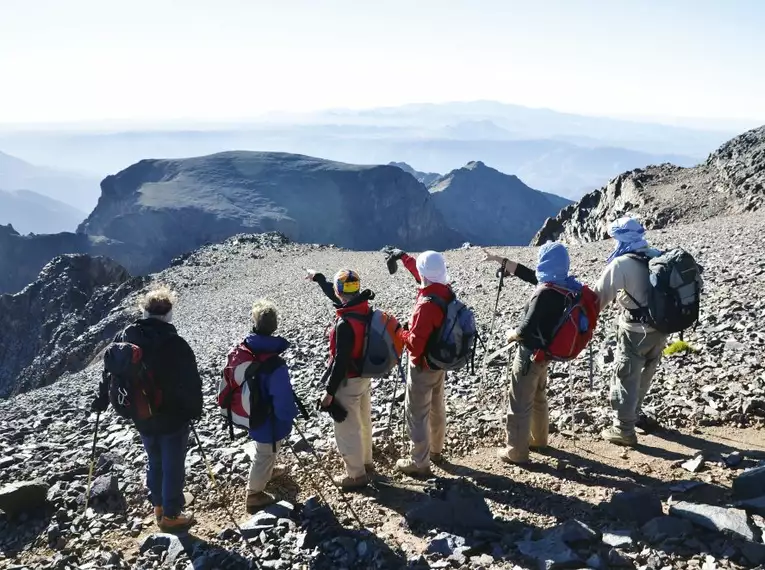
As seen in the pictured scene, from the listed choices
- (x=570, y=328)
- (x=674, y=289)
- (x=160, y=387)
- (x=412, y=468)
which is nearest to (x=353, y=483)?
(x=412, y=468)

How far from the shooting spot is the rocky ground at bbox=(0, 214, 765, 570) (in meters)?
5.88

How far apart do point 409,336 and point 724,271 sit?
47.1 feet

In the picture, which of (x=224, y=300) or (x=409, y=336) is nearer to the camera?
(x=409, y=336)

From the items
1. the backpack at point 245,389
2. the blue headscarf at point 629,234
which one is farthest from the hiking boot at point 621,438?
the backpack at point 245,389

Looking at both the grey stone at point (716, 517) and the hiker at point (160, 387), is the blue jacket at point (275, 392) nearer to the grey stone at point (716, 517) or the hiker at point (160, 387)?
the hiker at point (160, 387)

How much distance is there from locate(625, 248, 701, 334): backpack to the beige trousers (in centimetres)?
498

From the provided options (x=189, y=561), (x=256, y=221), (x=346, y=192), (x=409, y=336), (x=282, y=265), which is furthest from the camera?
(x=346, y=192)

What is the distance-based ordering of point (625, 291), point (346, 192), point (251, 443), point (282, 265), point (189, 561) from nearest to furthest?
1. point (189, 561)
2. point (625, 291)
3. point (251, 443)
4. point (282, 265)
5. point (346, 192)

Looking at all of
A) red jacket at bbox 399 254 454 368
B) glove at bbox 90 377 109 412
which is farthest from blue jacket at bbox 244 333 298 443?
glove at bbox 90 377 109 412

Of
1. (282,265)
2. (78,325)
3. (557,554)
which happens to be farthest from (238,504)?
(78,325)

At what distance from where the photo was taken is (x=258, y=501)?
7.67 metres

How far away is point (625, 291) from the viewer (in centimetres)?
789

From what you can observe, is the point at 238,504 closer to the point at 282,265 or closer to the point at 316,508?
the point at 316,508

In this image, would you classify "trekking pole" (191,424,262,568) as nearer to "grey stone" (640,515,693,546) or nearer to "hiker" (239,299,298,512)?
"hiker" (239,299,298,512)
